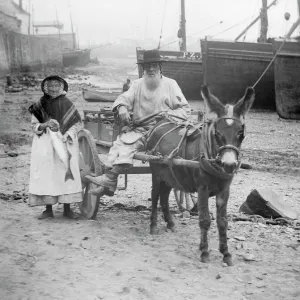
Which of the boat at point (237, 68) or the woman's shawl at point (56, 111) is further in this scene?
the boat at point (237, 68)

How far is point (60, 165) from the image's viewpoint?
20.2 ft

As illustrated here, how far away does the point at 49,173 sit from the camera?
6.12 metres

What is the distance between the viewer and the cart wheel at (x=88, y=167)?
248 inches

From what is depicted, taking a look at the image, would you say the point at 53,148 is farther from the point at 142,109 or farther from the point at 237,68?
the point at 237,68

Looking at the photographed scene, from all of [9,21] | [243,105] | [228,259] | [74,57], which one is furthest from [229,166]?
[74,57]

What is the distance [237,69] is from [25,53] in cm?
1504

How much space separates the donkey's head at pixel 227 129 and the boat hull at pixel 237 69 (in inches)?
665

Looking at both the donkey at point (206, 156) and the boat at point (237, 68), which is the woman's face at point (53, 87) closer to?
the donkey at point (206, 156)

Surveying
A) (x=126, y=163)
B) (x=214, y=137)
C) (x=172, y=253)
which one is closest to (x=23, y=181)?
(x=126, y=163)

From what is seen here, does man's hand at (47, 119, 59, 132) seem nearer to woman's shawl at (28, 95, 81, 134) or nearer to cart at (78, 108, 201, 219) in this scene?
woman's shawl at (28, 95, 81, 134)

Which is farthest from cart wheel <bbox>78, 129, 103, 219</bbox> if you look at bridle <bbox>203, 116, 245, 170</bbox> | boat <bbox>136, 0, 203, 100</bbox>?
boat <bbox>136, 0, 203, 100</bbox>

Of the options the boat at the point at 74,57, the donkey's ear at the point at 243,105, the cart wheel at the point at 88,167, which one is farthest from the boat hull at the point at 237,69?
the boat at the point at 74,57

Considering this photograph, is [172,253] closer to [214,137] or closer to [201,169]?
[201,169]

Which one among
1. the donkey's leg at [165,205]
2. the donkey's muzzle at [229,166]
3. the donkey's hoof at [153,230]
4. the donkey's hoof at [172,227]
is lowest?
the donkey's hoof at [172,227]
